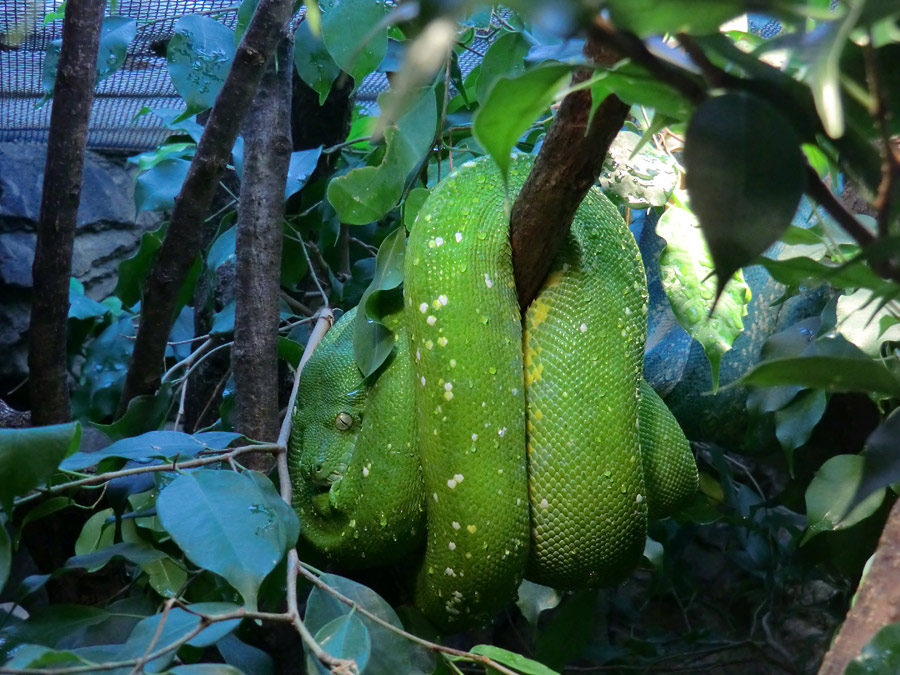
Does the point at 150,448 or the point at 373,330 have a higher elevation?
the point at 373,330

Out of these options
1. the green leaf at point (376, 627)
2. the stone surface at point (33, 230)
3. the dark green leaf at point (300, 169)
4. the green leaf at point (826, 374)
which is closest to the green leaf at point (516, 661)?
the green leaf at point (376, 627)

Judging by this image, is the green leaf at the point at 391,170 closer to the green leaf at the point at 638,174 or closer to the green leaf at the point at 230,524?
the green leaf at the point at 638,174

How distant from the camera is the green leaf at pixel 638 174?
112cm

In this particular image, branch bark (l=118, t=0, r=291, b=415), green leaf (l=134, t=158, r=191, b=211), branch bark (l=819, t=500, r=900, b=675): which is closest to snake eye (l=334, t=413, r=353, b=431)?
branch bark (l=118, t=0, r=291, b=415)

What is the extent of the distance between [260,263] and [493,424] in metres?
0.59

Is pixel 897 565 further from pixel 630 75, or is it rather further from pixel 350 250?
pixel 350 250

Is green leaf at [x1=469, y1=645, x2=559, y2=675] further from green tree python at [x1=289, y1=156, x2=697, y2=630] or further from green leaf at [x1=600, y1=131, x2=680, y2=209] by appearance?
green leaf at [x1=600, y1=131, x2=680, y2=209]

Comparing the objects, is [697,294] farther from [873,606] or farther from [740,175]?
[740,175]

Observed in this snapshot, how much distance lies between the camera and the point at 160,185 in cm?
188

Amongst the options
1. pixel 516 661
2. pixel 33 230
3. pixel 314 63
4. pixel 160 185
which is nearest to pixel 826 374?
pixel 516 661

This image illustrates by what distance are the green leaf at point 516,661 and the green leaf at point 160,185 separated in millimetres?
1382

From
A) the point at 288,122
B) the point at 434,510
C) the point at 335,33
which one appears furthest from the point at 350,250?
the point at 434,510

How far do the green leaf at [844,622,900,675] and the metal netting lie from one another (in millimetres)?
1557

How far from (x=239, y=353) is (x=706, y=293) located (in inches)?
31.2
